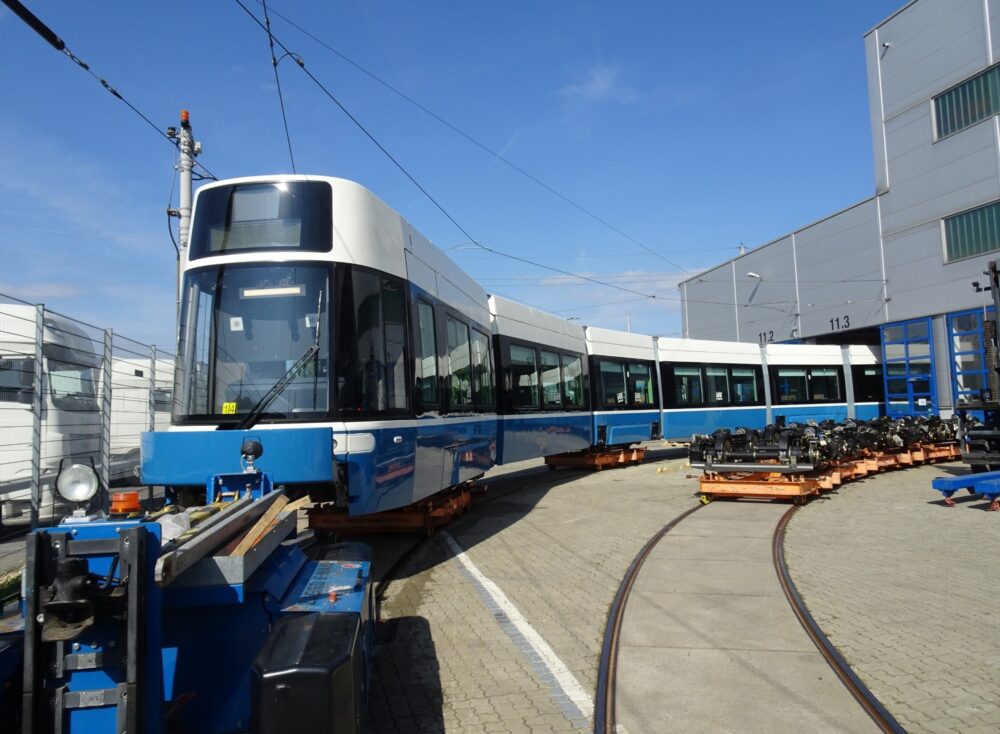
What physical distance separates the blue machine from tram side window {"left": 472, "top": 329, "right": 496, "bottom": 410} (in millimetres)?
6779

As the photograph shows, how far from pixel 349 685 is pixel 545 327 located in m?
12.8

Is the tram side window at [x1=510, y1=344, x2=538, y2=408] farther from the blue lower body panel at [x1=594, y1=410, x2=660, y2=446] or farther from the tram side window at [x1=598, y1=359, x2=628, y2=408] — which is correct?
the tram side window at [x1=598, y1=359, x2=628, y2=408]

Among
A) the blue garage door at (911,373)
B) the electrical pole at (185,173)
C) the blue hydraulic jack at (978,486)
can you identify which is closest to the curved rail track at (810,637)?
A: the blue hydraulic jack at (978,486)

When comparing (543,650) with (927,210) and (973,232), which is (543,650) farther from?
(927,210)

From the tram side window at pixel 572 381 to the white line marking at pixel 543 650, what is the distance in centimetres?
837

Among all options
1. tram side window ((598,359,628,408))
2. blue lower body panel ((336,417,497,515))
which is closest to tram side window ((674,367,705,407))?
Result: tram side window ((598,359,628,408))

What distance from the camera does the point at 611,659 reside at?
491cm

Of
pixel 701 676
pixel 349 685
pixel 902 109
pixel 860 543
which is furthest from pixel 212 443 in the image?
pixel 902 109

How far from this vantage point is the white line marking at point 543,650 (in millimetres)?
4339

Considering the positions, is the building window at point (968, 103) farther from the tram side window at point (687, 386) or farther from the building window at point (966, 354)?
the tram side window at point (687, 386)

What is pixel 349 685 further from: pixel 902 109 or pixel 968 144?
pixel 902 109

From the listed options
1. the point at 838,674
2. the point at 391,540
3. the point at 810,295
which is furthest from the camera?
the point at 810,295

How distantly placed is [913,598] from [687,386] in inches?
572

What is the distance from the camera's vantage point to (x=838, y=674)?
460cm
